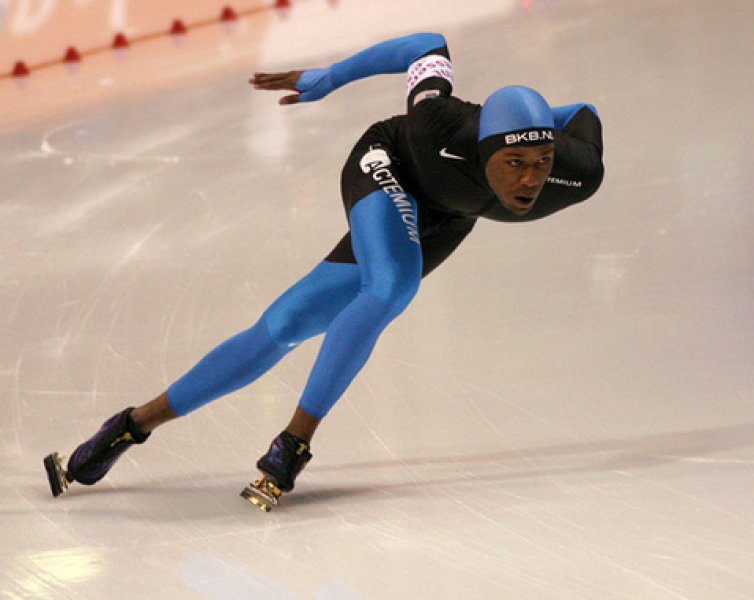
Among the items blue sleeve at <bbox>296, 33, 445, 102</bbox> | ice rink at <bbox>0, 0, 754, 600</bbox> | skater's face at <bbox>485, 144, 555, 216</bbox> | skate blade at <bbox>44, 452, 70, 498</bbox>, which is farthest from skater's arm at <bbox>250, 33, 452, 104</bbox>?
skate blade at <bbox>44, 452, 70, 498</bbox>

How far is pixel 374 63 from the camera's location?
10.9 feet

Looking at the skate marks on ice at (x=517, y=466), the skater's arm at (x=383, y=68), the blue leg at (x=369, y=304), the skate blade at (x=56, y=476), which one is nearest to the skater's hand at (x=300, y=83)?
the skater's arm at (x=383, y=68)

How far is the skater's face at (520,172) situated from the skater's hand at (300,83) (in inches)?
26.4

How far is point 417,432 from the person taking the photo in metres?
3.47

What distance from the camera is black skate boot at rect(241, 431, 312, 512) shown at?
303 centimetres

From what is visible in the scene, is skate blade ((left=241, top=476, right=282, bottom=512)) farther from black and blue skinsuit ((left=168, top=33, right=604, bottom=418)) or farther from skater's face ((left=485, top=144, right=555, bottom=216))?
skater's face ((left=485, top=144, right=555, bottom=216))

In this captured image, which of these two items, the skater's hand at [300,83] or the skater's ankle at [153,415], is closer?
the skater's ankle at [153,415]

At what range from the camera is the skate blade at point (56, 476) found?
327 cm

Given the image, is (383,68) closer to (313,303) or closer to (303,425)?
(313,303)

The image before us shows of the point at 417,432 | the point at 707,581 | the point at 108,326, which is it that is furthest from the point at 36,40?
the point at 707,581

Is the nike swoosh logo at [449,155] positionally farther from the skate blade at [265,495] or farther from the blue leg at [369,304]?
the skate blade at [265,495]

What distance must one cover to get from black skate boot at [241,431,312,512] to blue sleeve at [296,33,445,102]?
1.00 m

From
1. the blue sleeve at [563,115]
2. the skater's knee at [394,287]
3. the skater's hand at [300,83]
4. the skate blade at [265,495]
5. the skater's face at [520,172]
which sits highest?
the skater's hand at [300,83]

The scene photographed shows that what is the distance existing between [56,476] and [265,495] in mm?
629
